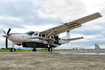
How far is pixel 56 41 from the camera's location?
1762cm

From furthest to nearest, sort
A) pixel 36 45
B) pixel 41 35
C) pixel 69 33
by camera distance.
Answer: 1. pixel 69 33
2. pixel 41 35
3. pixel 36 45

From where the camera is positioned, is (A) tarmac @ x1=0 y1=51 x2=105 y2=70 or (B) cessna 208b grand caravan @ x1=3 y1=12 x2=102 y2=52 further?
(B) cessna 208b grand caravan @ x1=3 y1=12 x2=102 y2=52

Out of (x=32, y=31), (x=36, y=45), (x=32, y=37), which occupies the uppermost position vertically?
(x=32, y=31)

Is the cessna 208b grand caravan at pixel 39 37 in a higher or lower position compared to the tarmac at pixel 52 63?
higher

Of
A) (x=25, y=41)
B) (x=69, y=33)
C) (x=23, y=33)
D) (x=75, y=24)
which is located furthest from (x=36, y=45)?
(x=69, y=33)

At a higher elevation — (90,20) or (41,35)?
(90,20)

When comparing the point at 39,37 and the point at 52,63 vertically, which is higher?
the point at 39,37

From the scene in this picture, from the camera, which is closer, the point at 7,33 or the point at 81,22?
the point at 81,22

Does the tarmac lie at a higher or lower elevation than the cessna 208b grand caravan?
lower

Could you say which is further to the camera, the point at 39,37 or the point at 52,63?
the point at 39,37

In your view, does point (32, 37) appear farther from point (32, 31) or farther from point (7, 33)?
point (7, 33)

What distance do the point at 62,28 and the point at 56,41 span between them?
4454mm

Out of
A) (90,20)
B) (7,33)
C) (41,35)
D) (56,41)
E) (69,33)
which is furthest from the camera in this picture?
(69,33)

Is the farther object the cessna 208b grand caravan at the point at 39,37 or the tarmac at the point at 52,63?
the cessna 208b grand caravan at the point at 39,37
